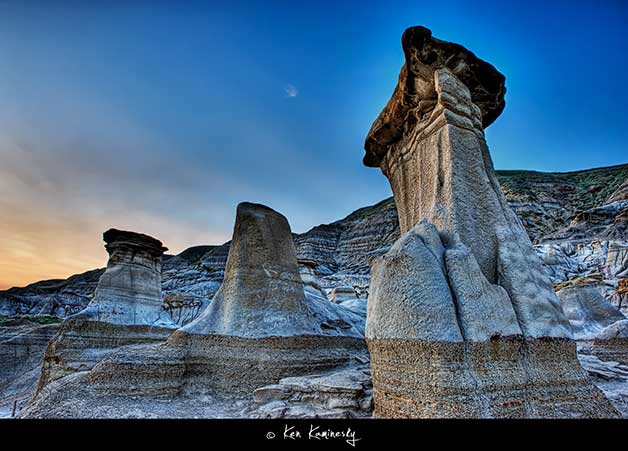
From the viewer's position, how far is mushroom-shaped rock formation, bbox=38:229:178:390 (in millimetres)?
8953

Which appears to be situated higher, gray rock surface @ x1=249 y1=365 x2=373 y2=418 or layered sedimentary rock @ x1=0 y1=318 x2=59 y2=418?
layered sedimentary rock @ x1=0 y1=318 x2=59 y2=418

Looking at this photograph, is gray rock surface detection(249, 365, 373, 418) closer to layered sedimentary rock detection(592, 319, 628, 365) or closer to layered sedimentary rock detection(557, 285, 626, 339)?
layered sedimentary rock detection(592, 319, 628, 365)

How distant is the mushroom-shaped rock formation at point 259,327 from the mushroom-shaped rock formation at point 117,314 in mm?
5734

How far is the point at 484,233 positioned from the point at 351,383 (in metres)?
2.24

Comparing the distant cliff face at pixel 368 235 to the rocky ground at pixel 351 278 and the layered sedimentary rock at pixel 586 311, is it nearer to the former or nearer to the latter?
the rocky ground at pixel 351 278

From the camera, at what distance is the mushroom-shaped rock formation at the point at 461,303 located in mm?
2467

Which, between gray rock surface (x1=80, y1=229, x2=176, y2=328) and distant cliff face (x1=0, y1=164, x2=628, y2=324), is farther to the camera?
distant cliff face (x1=0, y1=164, x2=628, y2=324)

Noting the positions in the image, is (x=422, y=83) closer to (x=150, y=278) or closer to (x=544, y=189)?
(x=150, y=278)

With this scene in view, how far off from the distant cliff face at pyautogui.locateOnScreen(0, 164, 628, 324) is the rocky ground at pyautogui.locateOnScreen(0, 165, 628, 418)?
10 centimetres

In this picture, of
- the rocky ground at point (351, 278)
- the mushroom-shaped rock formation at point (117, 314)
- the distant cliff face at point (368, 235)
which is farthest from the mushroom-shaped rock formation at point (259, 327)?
the distant cliff face at point (368, 235)

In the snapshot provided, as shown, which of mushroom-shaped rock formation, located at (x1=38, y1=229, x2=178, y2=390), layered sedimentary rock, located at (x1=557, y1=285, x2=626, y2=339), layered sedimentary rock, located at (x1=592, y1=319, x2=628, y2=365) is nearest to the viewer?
layered sedimentary rock, located at (x1=592, y1=319, x2=628, y2=365)

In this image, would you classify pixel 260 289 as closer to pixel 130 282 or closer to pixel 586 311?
pixel 586 311

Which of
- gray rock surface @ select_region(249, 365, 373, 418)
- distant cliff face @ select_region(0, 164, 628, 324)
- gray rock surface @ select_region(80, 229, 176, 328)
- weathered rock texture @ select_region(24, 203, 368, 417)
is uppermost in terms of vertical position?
distant cliff face @ select_region(0, 164, 628, 324)

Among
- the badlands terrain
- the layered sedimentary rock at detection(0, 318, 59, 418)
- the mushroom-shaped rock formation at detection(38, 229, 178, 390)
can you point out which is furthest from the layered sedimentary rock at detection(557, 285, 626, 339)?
the layered sedimentary rock at detection(0, 318, 59, 418)
